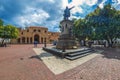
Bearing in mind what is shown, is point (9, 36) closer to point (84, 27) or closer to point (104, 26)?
point (84, 27)

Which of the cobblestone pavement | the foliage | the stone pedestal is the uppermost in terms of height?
the foliage

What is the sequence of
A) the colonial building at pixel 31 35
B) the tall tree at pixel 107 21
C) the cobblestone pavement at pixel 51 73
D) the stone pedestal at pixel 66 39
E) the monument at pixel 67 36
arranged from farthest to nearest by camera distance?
the colonial building at pixel 31 35
the tall tree at pixel 107 21
the monument at pixel 67 36
the stone pedestal at pixel 66 39
the cobblestone pavement at pixel 51 73

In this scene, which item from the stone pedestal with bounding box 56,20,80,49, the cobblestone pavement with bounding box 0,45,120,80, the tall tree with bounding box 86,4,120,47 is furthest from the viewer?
the tall tree with bounding box 86,4,120,47

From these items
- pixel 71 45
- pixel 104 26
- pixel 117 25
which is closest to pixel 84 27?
pixel 104 26

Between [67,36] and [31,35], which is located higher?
[31,35]

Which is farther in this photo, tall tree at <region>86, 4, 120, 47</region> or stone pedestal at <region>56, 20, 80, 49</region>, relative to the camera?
tall tree at <region>86, 4, 120, 47</region>

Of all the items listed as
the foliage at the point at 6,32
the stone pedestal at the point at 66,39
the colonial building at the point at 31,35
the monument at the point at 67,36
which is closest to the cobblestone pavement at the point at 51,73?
the stone pedestal at the point at 66,39

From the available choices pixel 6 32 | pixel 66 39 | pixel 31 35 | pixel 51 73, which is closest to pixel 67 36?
pixel 66 39

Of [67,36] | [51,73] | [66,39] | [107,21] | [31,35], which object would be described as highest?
[107,21]

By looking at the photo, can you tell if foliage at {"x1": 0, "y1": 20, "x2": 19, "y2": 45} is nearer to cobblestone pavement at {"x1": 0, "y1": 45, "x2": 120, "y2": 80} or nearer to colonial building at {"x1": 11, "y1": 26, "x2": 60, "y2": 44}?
colonial building at {"x1": 11, "y1": 26, "x2": 60, "y2": 44}

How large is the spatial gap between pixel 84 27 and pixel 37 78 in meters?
26.0

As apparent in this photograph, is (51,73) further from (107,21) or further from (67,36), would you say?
(107,21)

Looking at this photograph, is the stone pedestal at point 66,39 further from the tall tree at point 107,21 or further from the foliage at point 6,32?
the foliage at point 6,32

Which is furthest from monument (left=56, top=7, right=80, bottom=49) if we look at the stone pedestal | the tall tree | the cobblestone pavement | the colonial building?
the colonial building
